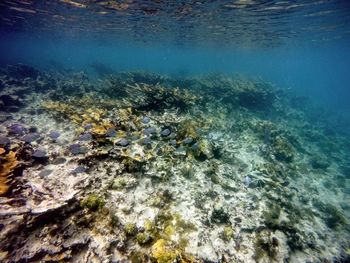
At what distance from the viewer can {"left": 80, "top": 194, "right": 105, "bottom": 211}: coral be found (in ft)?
17.1

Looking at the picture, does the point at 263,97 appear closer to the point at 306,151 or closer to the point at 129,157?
the point at 306,151

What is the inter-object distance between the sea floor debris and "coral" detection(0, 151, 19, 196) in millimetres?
26

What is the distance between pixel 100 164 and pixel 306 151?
14775 mm

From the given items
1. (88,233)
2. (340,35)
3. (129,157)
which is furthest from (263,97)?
(88,233)

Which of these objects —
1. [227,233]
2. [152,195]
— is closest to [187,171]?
[152,195]

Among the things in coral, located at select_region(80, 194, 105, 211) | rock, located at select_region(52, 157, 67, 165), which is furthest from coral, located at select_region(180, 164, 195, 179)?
rock, located at select_region(52, 157, 67, 165)

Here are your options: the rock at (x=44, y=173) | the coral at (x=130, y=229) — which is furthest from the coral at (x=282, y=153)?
the rock at (x=44, y=173)

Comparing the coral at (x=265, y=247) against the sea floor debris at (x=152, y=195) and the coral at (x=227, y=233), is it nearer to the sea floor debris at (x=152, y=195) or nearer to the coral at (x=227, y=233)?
the sea floor debris at (x=152, y=195)

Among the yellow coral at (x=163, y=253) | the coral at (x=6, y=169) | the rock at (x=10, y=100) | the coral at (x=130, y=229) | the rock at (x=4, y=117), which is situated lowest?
the rock at (x=10, y=100)

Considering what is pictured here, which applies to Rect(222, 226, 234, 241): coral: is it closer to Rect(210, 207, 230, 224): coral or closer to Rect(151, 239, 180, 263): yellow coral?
Rect(210, 207, 230, 224): coral

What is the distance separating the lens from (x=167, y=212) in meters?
5.93

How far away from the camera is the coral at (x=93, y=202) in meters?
5.22

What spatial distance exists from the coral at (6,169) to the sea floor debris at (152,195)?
1.0 inches

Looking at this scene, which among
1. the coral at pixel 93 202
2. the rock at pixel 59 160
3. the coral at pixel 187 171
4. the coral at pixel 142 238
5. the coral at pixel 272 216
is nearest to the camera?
Result: the coral at pixel 142 238
